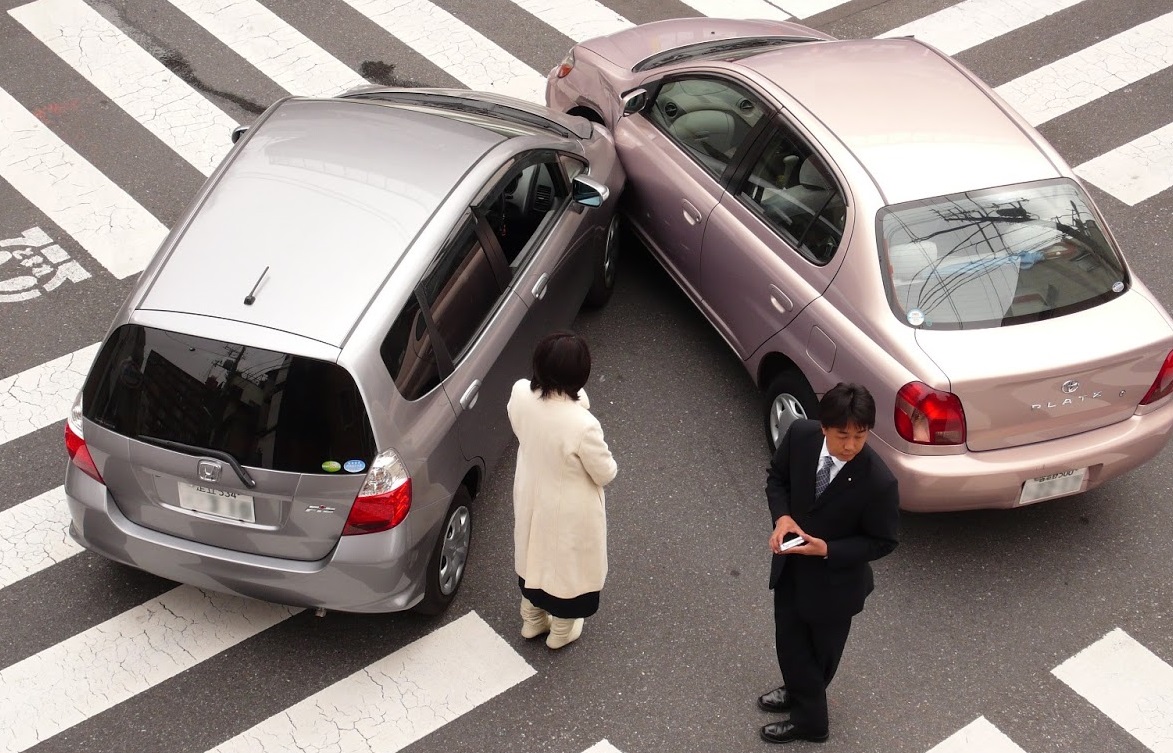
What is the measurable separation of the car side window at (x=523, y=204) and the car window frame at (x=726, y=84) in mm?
850

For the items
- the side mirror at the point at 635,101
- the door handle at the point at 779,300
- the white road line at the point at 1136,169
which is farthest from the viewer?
the white road line at the point at 1136,169

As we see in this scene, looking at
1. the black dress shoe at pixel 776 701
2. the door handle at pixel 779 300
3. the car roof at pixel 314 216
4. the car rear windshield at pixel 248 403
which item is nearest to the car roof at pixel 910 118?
the door handle at pixel 779 300

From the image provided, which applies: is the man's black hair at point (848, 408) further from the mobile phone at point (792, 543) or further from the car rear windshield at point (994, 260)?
the car rear windshield at point (994, 260)

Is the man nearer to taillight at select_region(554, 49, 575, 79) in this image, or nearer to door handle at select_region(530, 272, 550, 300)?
door handle at select_region(530, 272, 550, 300)

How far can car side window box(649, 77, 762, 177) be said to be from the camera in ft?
22.5

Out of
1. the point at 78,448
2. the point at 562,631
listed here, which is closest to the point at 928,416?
the point at 562,631

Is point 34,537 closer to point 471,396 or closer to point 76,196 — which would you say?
point 471,396

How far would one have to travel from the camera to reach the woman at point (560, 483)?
4691 mm

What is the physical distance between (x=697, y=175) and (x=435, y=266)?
2.08m

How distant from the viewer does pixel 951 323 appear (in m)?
5.70

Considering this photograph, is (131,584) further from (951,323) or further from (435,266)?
(951,323)

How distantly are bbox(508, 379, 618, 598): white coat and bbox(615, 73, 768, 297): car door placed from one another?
2.36 metres

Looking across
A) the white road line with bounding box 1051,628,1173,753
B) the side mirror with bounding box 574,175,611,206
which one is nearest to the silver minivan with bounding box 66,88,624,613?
the side mirror with bounding box 574,175,611,206

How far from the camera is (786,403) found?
6.48 meters
